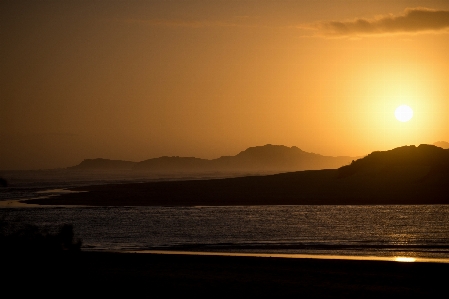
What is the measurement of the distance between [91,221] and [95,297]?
833 inches

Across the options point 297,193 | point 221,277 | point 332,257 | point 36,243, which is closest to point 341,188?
point 297,193

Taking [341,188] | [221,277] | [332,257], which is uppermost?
[341,188]

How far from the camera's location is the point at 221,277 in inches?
676

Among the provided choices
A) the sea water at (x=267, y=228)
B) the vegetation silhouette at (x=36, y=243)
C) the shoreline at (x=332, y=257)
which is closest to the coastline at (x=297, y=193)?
the sea water at (x=267, y=228)

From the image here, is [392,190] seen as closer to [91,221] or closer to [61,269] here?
[91,221]

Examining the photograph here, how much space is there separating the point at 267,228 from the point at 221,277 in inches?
506

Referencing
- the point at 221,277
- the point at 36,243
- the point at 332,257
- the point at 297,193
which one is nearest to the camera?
the point at 36,243

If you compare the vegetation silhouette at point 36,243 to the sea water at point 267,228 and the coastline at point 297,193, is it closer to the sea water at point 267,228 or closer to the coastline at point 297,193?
the sea water at point 267,228

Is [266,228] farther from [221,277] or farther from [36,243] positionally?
[36,243]

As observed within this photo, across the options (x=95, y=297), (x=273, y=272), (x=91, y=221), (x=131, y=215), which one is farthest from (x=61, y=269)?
(x=131, y=215)

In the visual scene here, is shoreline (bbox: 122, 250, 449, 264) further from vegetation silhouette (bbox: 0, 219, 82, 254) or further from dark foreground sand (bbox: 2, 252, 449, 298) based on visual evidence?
vegetation silhouette (bbox: 0, 219, 82, 254)

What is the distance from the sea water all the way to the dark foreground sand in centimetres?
332

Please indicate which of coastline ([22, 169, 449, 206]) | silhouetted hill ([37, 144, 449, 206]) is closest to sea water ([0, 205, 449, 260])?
coastline ([22, 169, 449, 206])

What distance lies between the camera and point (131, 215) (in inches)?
1512
